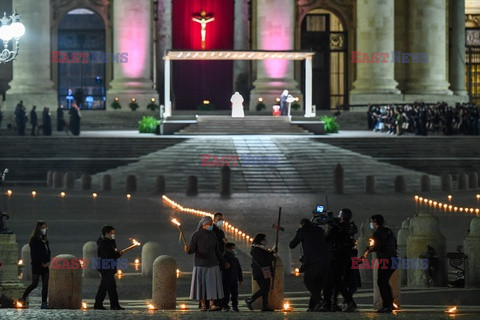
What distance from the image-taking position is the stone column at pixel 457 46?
8512 cm

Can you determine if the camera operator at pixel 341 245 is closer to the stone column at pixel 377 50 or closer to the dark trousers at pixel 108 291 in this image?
the dark trousers at pixel 108 291

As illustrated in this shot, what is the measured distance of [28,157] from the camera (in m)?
56.8

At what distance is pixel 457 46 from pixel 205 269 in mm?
64707

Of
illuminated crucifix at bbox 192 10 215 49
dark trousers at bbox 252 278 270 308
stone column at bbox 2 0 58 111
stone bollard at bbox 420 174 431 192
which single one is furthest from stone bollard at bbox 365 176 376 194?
illuminated crucifix at bbox 192 10 215 49

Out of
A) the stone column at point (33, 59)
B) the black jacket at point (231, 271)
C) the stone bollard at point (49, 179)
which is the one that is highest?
the stone column at point (33, 59)

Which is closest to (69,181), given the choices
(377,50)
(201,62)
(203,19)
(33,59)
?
(33,59)

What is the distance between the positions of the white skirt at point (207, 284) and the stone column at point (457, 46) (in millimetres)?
63863

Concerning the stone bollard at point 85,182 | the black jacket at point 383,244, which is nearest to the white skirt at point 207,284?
the black jacket at point 383,244

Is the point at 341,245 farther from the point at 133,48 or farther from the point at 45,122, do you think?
the point at 133,48

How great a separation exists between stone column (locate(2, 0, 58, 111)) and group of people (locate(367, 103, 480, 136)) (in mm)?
18915

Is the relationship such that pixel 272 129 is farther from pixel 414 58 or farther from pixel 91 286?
pixel 91 286

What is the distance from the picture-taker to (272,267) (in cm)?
2295

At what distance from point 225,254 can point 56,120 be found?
159ft

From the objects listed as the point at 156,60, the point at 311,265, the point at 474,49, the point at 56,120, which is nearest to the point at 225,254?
the point at 311,265
